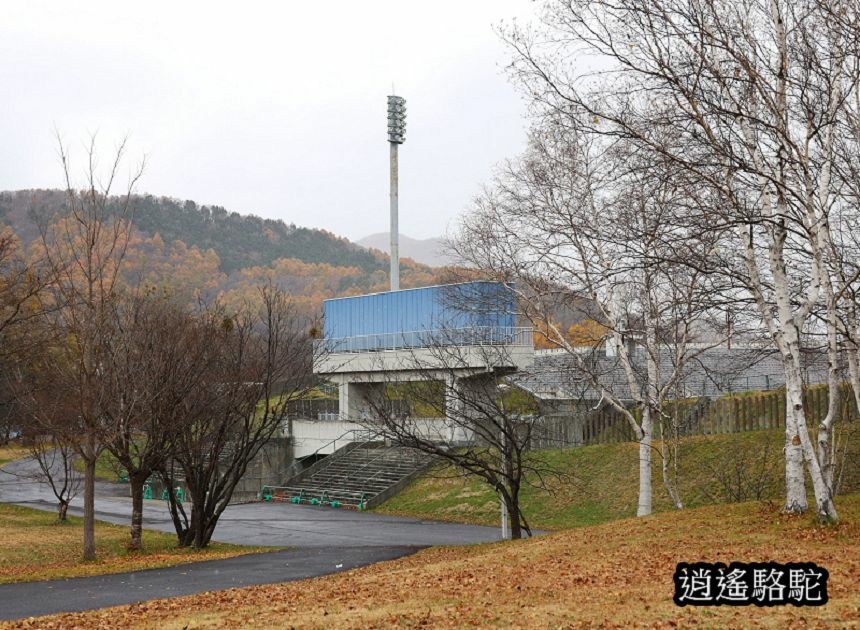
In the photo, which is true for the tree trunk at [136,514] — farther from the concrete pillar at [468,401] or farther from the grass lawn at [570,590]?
the concrete pillar at [468,401]

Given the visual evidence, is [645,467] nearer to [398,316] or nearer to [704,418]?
[704,418]

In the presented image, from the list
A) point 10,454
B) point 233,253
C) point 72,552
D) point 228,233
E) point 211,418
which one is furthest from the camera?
point 228,233

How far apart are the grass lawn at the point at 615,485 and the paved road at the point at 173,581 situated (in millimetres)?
4487

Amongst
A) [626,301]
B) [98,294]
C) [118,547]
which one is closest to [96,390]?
[98,294]

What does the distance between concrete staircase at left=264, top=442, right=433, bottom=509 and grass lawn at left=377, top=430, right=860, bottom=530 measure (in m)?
1.27

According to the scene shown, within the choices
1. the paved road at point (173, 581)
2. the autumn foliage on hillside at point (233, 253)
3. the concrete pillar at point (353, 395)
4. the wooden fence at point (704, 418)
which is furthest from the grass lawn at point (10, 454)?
the paved road at point (173, 581)

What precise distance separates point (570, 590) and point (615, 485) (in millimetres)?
18266

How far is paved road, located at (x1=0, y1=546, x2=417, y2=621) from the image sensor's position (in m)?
13.1

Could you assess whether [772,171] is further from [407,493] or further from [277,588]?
[407,493]

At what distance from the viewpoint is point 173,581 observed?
51.0 feet

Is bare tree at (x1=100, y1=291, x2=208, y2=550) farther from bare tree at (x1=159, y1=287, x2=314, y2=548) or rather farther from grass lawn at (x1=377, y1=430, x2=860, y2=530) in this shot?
grass lawn at (x1=377, y1=430, x2=860, y2=530)

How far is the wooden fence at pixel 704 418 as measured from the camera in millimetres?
26344

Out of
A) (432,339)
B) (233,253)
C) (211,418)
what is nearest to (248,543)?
(211,418)

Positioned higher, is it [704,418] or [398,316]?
[398,316]
